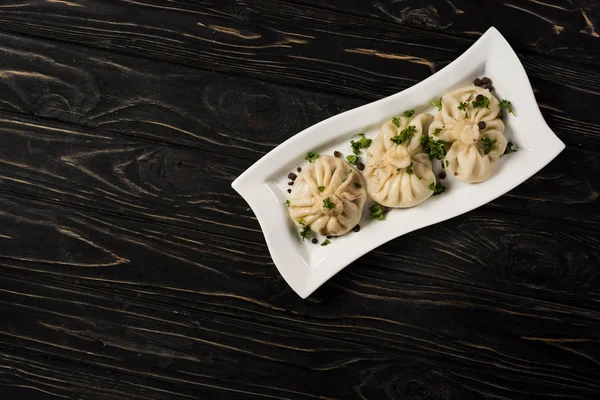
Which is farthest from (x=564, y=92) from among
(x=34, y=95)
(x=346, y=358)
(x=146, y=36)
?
(x=34, y=95)

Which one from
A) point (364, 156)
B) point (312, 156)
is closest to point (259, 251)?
point (312, 156)

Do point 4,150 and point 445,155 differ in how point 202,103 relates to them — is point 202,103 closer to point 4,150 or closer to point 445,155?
point 4,150

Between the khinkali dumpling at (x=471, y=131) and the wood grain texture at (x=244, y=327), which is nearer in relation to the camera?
the khinkali dumpling at (x=471, y=131)

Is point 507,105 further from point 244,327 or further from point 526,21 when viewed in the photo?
point 244,327

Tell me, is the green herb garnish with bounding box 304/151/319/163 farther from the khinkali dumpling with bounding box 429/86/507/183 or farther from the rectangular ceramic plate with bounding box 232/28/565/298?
the khinkali dumpling with bounding box 429/86/507/183

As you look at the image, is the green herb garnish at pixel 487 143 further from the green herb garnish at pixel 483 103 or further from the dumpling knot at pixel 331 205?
the dumpling knot at pixel 331 205

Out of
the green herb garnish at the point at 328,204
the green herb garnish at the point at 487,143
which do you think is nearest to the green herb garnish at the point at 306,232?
the green herb garnish at the point at 328,204
